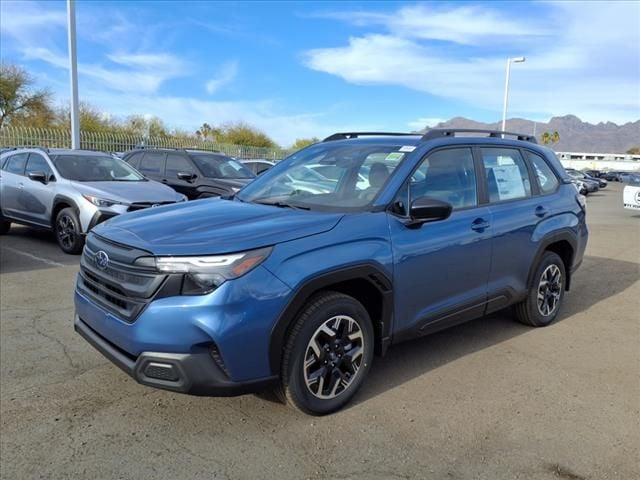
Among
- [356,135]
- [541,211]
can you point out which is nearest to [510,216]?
[541,211]

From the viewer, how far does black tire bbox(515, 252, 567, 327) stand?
16.1 ft

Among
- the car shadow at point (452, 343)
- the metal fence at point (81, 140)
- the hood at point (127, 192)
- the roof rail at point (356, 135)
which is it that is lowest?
the car shadow at point (452, 343)

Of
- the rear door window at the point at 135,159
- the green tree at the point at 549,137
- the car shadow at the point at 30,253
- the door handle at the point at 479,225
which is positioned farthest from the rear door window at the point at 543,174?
the green tree at the point at 549,137

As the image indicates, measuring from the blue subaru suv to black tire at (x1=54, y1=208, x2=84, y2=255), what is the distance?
448 centimetres

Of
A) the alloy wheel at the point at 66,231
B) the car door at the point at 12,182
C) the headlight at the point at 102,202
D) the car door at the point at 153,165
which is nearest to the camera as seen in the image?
the headlight at the point at 102,202

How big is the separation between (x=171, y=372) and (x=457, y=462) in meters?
1.63

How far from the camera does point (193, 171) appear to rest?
1105cm

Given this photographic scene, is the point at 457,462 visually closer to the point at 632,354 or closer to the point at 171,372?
the point at 171,372

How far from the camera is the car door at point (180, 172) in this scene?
1085cm

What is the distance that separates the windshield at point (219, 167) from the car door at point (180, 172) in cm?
20

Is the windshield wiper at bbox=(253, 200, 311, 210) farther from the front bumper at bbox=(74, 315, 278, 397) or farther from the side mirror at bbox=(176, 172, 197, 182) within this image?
the side mirror at bbox=(176, 172, 197, 182)

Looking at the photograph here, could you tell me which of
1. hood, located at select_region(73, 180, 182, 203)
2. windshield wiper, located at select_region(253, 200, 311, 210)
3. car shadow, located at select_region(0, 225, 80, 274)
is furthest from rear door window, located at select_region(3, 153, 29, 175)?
windshield wiper, located at select_region(253, 200, 311, 210)

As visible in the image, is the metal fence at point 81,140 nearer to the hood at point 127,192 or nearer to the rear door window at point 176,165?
the rear door window at point 176,165

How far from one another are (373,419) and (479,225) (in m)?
1.74
